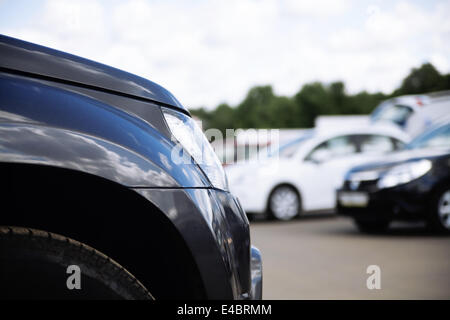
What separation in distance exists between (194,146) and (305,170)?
7382 millimetres

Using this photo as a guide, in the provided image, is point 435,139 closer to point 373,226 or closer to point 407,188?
point 407,188

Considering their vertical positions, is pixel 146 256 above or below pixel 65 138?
below

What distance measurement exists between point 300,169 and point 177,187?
7.57 metres

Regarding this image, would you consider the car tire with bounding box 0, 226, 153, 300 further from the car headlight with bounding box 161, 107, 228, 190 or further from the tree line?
the tree line

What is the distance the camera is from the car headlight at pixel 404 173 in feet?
21.0

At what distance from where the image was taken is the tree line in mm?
72750

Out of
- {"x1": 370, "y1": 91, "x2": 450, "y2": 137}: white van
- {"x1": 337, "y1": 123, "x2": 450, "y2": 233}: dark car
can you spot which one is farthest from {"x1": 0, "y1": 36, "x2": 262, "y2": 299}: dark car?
{"x1": 370, "y1": 91, "x2": 450, "y2": 137}: white van

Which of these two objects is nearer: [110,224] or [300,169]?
[110,224]

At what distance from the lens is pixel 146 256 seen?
1.64 m

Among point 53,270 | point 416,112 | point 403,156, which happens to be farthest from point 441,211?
point 416,112

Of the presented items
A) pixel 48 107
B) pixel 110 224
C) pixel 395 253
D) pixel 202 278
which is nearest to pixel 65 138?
pixel 48 107

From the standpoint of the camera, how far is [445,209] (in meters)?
6.45

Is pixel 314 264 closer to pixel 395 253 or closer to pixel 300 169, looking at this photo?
pixel 395 253

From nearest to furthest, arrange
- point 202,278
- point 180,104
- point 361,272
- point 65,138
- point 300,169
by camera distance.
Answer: point 65,138, point 202,278, point 180,104, point 361,272, point 300,169
